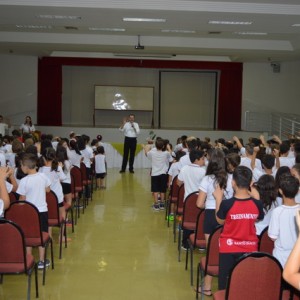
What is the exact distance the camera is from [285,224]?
3.68 m

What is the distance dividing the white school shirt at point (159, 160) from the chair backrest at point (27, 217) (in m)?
4.05

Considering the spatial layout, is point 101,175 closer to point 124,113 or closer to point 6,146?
point 6,146

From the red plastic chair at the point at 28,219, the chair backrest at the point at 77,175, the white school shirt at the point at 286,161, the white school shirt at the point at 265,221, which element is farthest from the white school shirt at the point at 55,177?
the white school shirt at the point at 286,161

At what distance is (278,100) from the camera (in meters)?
19.5

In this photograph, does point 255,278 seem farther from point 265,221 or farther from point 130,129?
point 130,129

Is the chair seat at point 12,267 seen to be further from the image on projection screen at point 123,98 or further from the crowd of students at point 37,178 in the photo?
the image on projection screen at point 123,98

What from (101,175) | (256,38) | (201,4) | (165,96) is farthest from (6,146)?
(165,96)

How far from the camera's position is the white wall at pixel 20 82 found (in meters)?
19.1

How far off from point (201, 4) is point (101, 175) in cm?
439

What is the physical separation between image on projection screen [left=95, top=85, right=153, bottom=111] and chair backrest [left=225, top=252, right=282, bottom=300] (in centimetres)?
1665

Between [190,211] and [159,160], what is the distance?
3.00m

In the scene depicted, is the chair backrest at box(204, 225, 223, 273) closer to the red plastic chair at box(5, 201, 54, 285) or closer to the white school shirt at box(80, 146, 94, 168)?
the red plastic chair at box(5, 201, 54, 285)

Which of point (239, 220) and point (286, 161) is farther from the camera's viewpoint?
point (286, 161)

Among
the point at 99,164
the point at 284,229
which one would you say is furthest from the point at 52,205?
the point at 99,164
